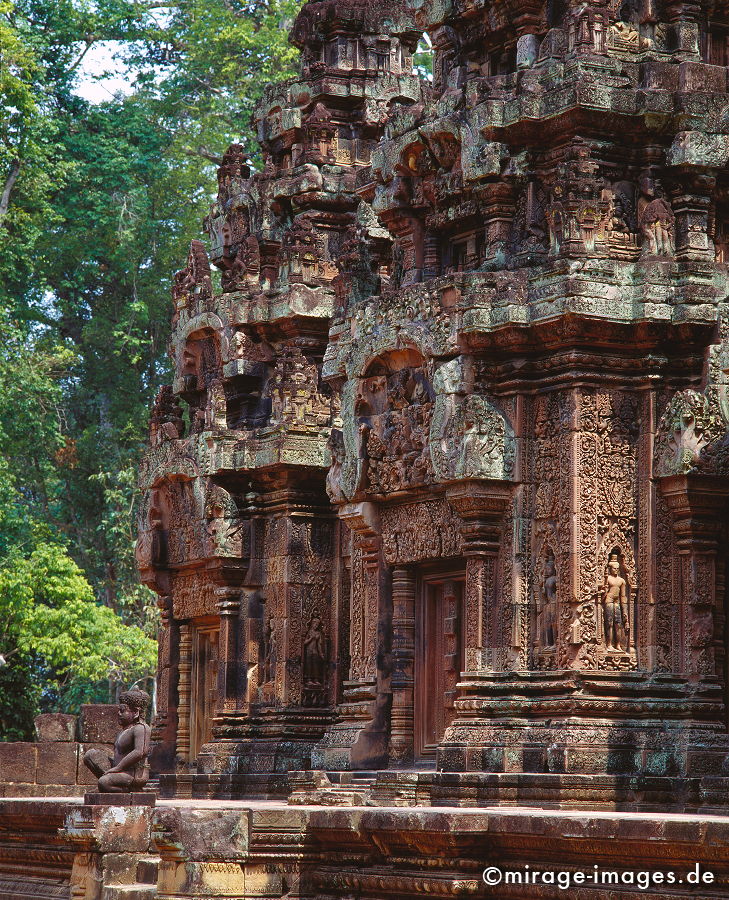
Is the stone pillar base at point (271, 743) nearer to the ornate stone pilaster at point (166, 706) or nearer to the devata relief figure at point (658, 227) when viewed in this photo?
the ornate stone pilaster at point (166, 706)

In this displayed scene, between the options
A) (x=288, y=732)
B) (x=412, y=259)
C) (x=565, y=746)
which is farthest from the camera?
(x=288, y=732)

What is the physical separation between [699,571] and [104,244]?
24.3 m

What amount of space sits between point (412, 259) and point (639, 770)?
5.84 meters

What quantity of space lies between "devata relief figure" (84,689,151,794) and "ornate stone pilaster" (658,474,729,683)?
4.78m

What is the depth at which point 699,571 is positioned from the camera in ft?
53.2

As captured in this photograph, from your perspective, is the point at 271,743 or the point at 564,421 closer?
the point at 564,421

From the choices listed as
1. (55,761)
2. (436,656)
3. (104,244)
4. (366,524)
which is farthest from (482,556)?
(104,244)

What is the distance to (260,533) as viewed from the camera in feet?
73.6

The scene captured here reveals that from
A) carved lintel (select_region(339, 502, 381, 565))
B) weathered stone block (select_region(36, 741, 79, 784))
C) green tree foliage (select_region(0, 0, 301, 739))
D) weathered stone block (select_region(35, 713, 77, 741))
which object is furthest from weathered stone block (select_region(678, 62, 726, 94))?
green tree foliage (select_region(0, 0, 301, 739))

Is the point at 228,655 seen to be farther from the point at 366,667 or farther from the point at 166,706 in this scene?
the point at 366,667

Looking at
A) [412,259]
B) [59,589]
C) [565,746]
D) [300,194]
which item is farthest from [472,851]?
[59,589]

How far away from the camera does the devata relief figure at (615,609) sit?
16.2m

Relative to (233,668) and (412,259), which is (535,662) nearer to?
(412,259)

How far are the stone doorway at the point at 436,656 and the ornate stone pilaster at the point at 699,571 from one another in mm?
2322
